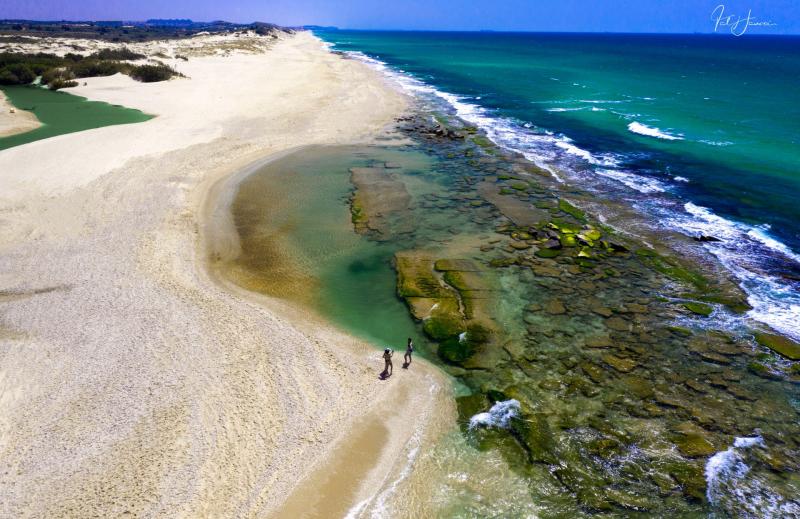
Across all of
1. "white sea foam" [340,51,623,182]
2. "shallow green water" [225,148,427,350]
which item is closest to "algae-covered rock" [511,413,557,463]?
"shallow green water" [225,148,427,350]

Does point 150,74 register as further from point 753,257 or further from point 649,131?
point 753,257

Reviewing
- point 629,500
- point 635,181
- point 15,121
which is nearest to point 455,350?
point 629,500

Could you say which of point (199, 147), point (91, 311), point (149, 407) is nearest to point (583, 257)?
point (149, 407)

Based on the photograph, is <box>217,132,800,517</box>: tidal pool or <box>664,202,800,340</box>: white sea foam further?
<box>664,202,800,340</box>: white sea foam

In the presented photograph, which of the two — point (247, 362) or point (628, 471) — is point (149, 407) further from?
point (628, 471)

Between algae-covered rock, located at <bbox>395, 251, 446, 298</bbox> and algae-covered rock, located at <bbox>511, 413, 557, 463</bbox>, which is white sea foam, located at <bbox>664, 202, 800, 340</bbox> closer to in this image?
algae-covered rock, located at <bbox>511, 413, 557, 463</bbox>

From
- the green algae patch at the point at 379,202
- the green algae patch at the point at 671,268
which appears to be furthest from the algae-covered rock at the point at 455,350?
the green algae patch at the point at 671,268
